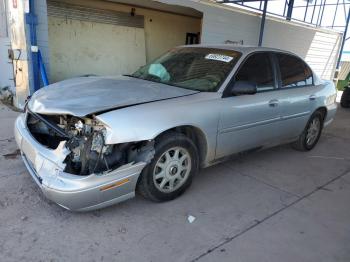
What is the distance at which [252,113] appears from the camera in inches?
150

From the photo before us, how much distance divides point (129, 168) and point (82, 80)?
5.18 ft

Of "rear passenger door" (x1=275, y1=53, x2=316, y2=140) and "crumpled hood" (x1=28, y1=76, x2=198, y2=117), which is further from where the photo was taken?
"rear passenger door" (x1=275, y1=53, x2=316, y2=140)

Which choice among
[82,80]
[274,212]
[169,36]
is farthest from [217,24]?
[274,212]

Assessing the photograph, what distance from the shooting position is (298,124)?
15.5ft

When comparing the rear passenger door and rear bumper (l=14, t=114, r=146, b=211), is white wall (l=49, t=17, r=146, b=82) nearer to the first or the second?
the rear passenger door

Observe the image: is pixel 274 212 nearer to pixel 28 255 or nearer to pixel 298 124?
pixel 298 124

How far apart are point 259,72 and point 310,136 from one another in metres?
1.84

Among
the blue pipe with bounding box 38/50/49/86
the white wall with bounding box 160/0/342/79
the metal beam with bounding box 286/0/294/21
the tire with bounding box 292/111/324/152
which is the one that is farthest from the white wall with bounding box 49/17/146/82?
the tire with bounding box 292/111/324/152

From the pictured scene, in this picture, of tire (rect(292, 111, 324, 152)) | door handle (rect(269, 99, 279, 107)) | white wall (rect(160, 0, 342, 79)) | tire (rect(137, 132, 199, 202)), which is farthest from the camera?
white wall (rect(160, 0, 342, 79))

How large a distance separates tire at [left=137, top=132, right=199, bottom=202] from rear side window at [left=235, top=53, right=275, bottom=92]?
3.54ft

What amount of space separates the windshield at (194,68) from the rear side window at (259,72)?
162mm

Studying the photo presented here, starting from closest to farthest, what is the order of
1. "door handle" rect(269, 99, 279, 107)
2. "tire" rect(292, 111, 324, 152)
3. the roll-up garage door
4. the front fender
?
the front fender → "door handle" rect(269, 99, 279, 107) → "tire" rect(292, 111, 324, 152) → the roll-up garage door

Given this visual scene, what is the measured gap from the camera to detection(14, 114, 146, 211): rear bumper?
2603 millimetres

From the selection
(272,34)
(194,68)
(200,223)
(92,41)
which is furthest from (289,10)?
(200,223)
